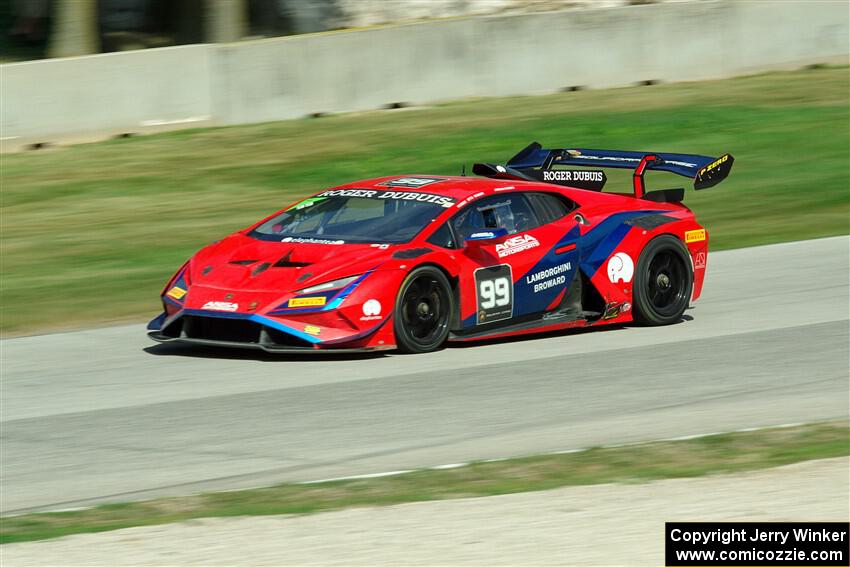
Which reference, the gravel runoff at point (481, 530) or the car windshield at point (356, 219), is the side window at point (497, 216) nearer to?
the car windshield at point (356, 219)

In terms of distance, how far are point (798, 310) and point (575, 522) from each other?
6.32 m

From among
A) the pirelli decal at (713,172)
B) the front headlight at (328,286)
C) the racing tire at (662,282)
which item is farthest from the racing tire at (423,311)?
the pirelli decal at (713,172)

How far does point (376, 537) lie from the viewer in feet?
20.2

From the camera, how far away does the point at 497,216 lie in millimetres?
10953

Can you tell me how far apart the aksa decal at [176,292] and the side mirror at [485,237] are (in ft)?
6.87

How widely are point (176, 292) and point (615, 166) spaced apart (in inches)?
164

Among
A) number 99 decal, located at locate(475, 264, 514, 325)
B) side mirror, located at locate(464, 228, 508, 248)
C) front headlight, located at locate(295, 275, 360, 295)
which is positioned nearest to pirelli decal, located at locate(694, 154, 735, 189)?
side mirror, located at locate(464, 228, 508, 248)

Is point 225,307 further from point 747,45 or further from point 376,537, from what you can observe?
point 747,45

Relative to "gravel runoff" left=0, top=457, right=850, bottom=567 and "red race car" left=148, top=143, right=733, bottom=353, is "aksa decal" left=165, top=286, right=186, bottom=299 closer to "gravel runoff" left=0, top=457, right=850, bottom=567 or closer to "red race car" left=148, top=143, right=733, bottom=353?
"red race car" left=148, top=143, right=733, bottom=353

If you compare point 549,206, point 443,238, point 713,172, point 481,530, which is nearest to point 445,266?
point 443,238

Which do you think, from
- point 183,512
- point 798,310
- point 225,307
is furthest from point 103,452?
point 798,310

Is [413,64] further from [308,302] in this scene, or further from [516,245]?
[308,302]

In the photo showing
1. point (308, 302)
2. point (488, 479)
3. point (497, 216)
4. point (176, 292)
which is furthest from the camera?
point (497, 216)

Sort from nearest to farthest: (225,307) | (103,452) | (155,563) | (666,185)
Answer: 1. (155,563)
2. (103,452)
3. (225,307)
4. (666,185)
